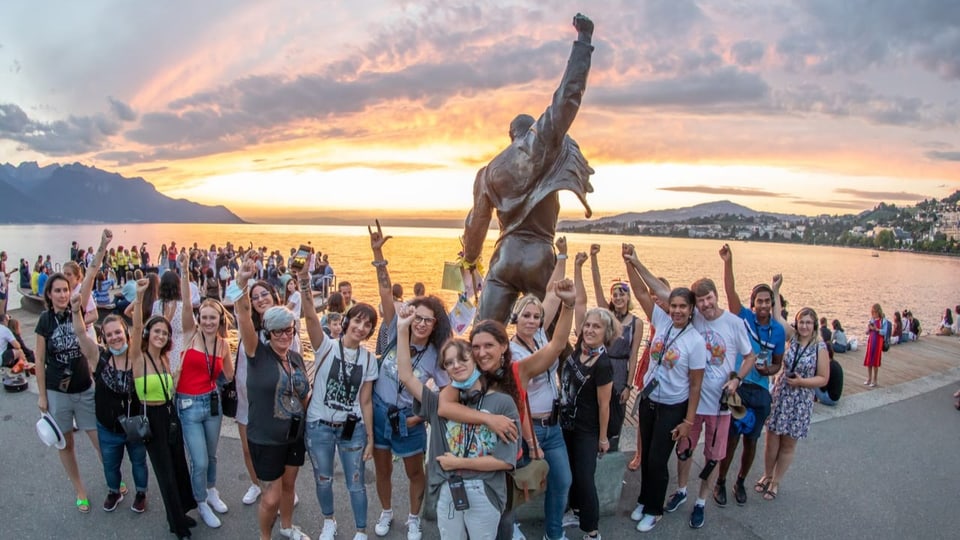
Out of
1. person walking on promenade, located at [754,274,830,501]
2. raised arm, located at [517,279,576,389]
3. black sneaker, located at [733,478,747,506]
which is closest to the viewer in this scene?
raised arm, located at [517,279,576,389]

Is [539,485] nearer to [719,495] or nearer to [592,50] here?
[719,495]

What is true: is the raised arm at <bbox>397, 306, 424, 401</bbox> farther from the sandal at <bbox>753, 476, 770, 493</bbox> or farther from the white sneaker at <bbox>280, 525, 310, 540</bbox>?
the sandal at <bbox>753, 476, 770, 493</bbox>

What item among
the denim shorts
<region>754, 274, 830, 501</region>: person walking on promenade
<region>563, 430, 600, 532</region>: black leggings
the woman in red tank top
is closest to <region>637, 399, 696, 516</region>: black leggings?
<region>563, 430, 600, 532</region>: black leggings

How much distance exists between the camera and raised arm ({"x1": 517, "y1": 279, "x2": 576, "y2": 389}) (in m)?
3.36

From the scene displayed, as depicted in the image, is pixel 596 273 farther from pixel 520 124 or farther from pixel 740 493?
pixel 740 493

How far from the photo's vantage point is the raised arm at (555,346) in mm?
3358

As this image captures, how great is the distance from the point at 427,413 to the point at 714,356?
100 inches

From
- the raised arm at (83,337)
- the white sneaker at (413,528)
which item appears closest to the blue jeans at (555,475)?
the white sneaker at (413,528)

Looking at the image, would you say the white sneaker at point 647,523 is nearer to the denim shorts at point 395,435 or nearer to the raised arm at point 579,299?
the raised arm at point 579,299

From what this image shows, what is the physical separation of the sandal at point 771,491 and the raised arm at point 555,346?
3.17m

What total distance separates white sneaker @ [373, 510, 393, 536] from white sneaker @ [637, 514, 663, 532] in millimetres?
2053

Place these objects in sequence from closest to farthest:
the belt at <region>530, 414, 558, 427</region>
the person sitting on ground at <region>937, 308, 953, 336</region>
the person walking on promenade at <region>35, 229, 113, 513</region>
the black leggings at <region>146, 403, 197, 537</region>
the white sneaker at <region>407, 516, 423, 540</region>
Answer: the belt at <region>530, 414, 558, 427</region>, the black leggings at <region>146, 403, 197, 537</region>, the white sneaker at <region>407, 516, 423, 540</region>, the person walking on promenade at <region>35, 229, 113, 513</region>, the person sitting on ground at <region>937, 308, 953, 336</region>

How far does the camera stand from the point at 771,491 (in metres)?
5.09

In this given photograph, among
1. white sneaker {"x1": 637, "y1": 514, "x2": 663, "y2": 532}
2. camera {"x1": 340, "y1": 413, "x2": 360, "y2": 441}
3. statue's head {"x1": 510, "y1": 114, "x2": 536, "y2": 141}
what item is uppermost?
statue's head {"x1": 510, "y1": 114, "x2": 536, "y2": 141}
